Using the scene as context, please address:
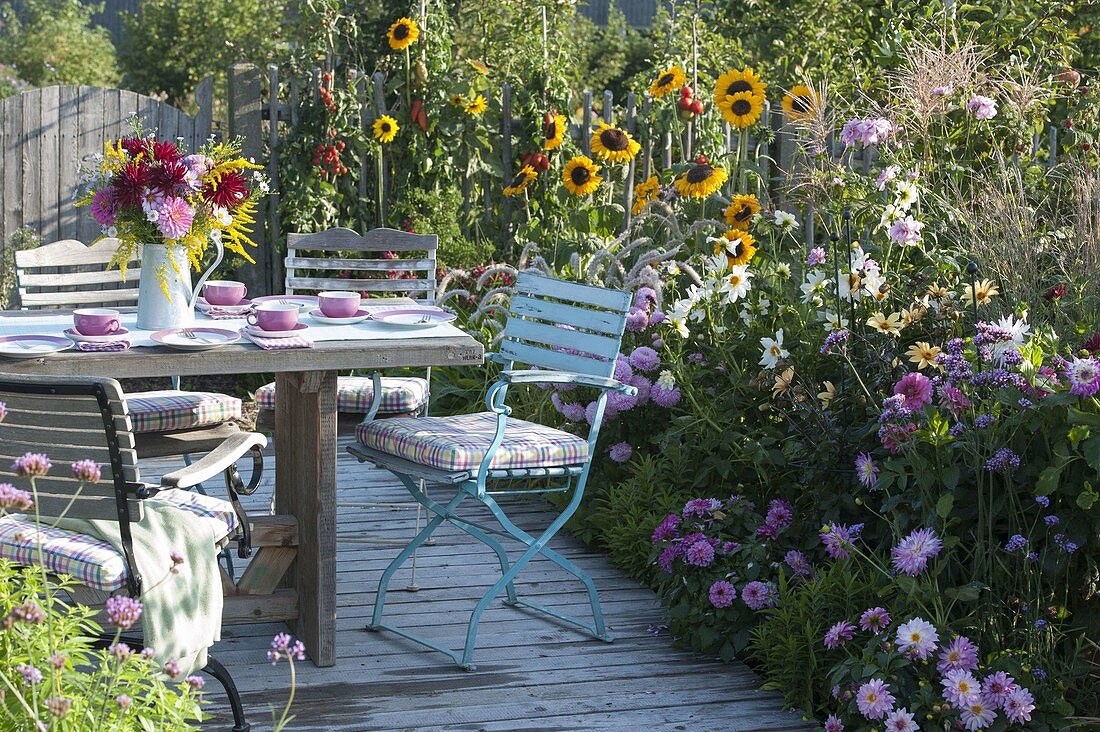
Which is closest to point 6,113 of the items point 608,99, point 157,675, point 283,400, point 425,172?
point 425,172

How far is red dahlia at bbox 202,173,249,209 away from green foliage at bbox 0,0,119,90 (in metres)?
9.57

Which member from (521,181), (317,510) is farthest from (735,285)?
(521,181)

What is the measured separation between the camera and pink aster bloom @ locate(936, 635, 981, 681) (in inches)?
→ 101

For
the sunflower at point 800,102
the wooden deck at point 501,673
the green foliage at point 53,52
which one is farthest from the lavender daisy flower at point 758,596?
the green foliage at point 53,52

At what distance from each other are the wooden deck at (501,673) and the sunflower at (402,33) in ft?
9.94

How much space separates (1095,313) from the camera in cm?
333

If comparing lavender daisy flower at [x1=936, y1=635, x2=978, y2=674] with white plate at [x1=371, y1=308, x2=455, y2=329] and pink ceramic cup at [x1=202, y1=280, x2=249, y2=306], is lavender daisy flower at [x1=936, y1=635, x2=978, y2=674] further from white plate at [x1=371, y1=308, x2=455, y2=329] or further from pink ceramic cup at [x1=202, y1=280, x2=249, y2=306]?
pink ceramic cup at [x1=202, y1=280, x2=249, y2=306]

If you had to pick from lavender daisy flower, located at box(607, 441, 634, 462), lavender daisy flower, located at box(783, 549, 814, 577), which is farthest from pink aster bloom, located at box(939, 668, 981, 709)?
lavender daisy flower, located at box(607, 441, 634, 462)

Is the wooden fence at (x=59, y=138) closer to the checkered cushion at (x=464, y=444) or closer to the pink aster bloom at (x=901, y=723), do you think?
the checkered cushion at (x=464, y=444)

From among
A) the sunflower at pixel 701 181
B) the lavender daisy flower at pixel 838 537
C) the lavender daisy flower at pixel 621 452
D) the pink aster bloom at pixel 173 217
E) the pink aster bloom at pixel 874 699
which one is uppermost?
the sunflower at pixel 701 181

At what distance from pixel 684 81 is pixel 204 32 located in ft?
23.7

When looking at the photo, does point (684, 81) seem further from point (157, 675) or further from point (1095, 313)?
point (157, 675)

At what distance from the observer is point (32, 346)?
295cm

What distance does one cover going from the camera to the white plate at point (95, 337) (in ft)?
9.80
